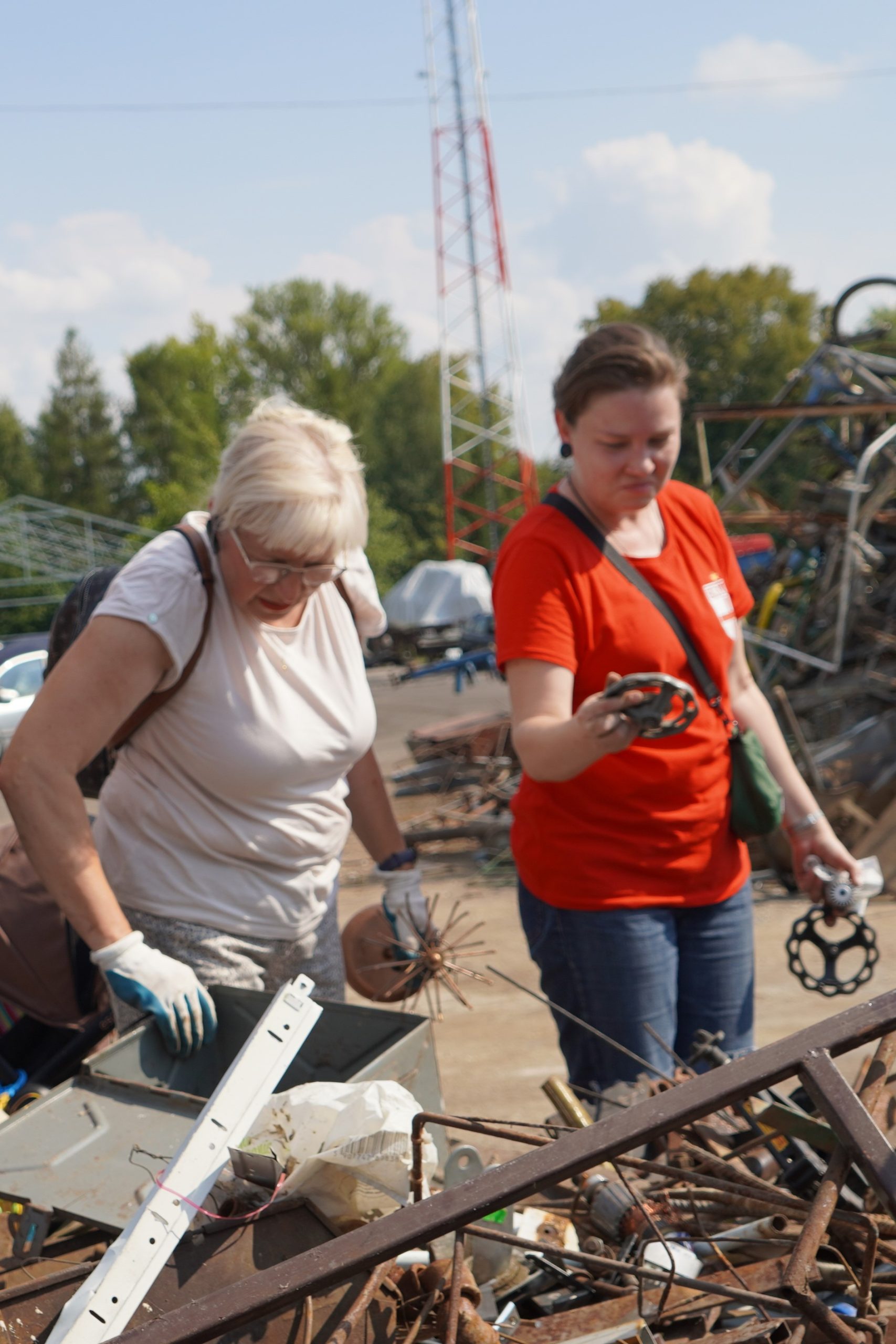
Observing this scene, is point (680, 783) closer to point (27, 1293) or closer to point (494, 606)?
point (494, 606)

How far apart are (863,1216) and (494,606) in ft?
4.19

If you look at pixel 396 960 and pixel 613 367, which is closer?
pixel 613 367

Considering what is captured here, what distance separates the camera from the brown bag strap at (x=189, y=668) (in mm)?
2076

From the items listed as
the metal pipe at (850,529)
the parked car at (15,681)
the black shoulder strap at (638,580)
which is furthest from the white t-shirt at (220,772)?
the metal pipe at (850,529)

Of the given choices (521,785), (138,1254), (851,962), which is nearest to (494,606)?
(521,785)

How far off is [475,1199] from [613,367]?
154cm

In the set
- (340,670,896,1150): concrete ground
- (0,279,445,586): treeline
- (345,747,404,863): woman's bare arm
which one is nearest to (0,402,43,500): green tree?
(0,279,445,586): treeline

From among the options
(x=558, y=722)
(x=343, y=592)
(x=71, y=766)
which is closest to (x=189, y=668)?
(x=71, y=766)

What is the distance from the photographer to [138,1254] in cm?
113

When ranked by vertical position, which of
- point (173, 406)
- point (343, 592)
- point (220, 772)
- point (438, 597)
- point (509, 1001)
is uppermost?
point (173, 406)

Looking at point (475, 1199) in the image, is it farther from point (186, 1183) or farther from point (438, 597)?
point (438, 597)

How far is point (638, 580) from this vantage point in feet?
7.50

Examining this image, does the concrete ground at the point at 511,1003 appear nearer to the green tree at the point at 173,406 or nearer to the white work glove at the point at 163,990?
the white work glove at the point at 163,990

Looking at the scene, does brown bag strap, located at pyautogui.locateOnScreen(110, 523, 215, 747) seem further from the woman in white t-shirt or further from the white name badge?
the white name badge
